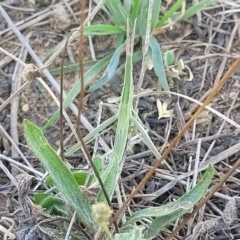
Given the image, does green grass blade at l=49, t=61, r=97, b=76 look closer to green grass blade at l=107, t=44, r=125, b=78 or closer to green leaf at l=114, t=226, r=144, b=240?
green grass blade at l=107, t=44, r=125, b=78

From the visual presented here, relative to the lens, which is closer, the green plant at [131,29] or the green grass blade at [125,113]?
the green grass blade at [125,113]

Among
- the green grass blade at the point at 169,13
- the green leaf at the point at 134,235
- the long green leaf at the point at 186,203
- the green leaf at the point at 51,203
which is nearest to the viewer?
the green leaf at the point at 134,235

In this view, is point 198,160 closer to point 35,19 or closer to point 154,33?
point 154,33

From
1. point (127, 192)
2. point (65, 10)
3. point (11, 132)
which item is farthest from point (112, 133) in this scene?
point (65, 10)

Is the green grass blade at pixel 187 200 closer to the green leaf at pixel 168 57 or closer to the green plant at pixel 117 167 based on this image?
the green plant at pixel 117 167

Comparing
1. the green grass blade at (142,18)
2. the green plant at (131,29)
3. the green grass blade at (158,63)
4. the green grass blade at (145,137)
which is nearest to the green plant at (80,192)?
the green grass blade at (145,137)

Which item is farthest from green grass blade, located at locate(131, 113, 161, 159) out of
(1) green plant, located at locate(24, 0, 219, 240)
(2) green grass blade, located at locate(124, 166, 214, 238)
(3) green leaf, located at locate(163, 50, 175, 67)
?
(3) green leaf, located at locate(163, 50, 175, 67)
